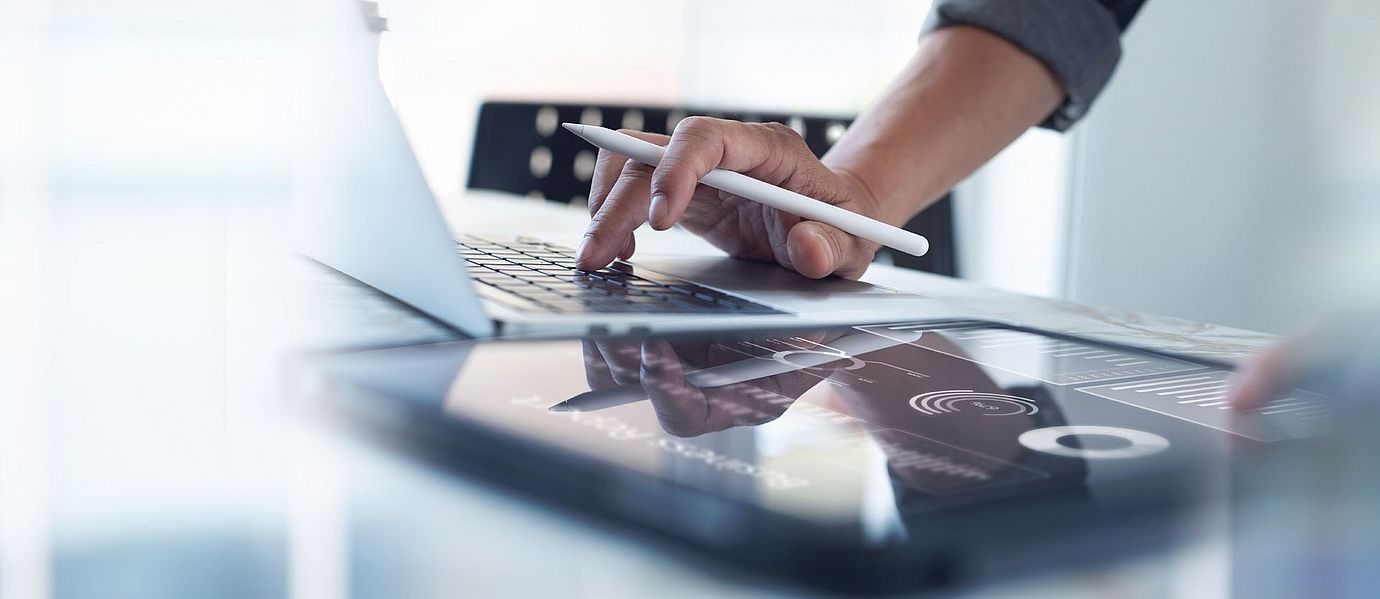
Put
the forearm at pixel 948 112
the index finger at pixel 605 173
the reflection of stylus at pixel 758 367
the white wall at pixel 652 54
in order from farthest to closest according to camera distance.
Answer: the white wall at pixel 652 54 < the forearm at pixel 948 112 < the index finger at pixel 605 173 < the reflection of stylus at pixel 758 367

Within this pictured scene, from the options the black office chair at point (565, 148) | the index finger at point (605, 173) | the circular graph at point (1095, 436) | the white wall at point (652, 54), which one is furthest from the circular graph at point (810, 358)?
the white wall at point (652, 54)

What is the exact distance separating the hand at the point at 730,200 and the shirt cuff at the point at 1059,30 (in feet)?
0.72

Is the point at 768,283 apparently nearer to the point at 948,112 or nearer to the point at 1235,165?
the point at 948,112

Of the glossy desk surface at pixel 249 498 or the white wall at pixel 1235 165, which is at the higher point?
the white wall at pixel 1235 165

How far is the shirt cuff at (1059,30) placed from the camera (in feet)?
3.01

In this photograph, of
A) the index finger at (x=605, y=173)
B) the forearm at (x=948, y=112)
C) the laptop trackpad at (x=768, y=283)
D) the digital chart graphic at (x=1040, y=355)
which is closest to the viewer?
the digital chart graphic at (x=1040, y=355)

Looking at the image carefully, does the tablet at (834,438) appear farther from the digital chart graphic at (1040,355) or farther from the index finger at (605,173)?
the index finger at (605,173)

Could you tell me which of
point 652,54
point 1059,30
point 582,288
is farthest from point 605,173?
point 652,54

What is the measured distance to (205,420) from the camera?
346mm

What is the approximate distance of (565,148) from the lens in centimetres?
184

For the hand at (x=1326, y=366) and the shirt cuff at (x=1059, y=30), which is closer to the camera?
the hand at (x=1326, y=366)

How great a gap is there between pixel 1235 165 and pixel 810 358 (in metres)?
1.72

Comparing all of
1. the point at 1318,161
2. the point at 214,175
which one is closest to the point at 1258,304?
the point at 1318,161

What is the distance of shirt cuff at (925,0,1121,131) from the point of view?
Result: 3.01 feet
